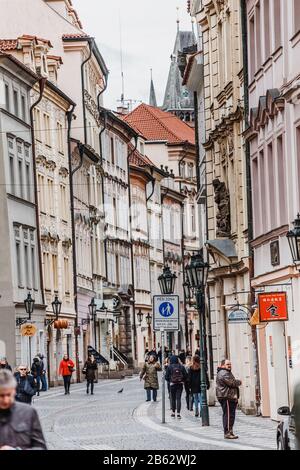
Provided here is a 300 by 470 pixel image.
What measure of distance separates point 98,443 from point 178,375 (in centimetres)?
1011

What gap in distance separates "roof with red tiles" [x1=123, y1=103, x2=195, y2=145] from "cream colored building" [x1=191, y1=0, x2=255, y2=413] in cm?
7256

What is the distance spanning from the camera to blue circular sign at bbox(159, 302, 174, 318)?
108ft

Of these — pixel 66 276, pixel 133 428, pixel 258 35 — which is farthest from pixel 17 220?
pixel 133 428

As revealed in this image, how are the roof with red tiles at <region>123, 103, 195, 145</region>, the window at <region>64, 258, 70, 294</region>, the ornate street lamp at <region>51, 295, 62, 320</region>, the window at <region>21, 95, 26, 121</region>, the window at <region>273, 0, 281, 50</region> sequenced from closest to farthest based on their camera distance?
1. the window at <region>273, 0, 281, 50</region>
2. the ornate street lamp at <region>51, 295, 62, 320</region>
3. the window at <region>21, 95, 26, 121</region>
4. the window at <region>64, 258, 70, 294</region>
5. the roof with red tiles at <region>123, 103, 195, 145</region>

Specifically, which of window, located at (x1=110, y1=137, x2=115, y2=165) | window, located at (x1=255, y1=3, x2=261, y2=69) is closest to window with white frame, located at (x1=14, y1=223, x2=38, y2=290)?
window, located at (x1=110, y1=137, x2=115, y2=165)

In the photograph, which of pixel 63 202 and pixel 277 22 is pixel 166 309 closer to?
pixel 277 22

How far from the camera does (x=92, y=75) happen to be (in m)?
81.8

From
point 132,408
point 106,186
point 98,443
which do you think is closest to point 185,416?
point 132,408

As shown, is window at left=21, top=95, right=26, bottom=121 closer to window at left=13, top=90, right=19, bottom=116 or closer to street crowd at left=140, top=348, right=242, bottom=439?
window at left=13, top=90, right=19, bottom=116

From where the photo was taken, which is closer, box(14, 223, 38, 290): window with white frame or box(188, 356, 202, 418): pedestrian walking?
box(188, 356, 202, 418): pedestrian walking

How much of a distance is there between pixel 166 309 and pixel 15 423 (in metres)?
22.6

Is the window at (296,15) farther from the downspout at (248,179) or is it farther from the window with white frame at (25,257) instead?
the window with white frame at (25,257)

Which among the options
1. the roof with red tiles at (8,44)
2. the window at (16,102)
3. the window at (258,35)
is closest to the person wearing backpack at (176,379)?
the window at (258,35)
